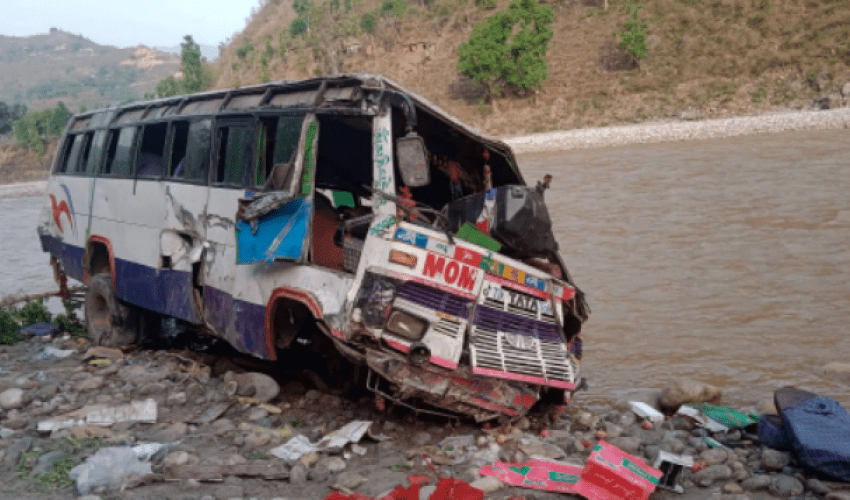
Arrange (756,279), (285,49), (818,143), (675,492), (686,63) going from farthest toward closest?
(285,49)
(686,63)
(818,143)
(756,279)
(675,492)

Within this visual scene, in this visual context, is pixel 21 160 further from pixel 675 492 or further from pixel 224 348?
pixel 675 492

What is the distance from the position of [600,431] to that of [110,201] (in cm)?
606

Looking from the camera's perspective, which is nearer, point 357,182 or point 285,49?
point 357,182

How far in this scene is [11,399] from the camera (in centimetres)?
649

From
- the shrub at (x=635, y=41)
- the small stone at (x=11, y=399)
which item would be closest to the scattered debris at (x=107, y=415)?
the small stone at (x=11, y=399)

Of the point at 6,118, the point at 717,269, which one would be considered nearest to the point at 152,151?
the point at 717,269

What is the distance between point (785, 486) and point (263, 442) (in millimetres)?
3578

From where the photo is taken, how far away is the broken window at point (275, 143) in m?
5.88

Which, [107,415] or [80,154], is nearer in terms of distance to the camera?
[107,415]

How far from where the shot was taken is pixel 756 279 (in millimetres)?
12125

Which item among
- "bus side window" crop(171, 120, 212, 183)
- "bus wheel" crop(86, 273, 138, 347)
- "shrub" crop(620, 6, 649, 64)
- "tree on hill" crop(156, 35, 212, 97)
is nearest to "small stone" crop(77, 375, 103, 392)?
"bus wheel" crop(86, 273, 138, 347)

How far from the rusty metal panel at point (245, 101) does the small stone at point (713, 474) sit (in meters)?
4.45

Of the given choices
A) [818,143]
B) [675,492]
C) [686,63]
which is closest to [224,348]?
[675,492]

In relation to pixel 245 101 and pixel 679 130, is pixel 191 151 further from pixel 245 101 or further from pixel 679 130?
Result: pixel 679 130
